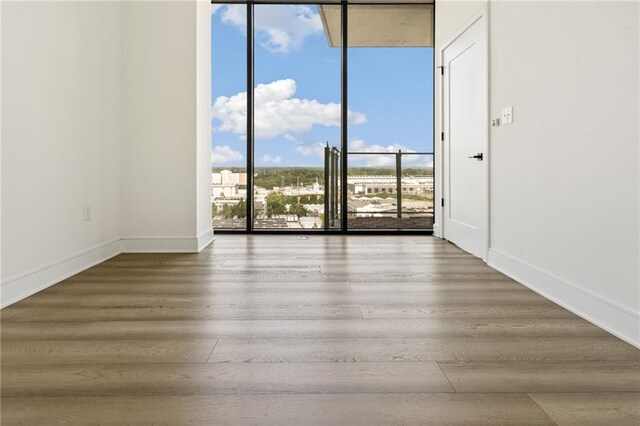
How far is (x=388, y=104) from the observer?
5.89 meters

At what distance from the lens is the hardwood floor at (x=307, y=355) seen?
1.40 meters

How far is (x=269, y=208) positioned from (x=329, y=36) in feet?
7.13

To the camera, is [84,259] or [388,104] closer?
[84,259]

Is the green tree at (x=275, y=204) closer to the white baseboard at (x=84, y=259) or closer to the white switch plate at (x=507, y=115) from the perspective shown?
the white baseboard at (x=84, y=259)

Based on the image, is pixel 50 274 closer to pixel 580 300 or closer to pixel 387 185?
pixel 580 300

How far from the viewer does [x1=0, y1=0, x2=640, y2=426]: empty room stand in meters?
1.59

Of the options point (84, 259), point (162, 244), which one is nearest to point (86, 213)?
point (84, 259)

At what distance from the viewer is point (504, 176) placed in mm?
3473

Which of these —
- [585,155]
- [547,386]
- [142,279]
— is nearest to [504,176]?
[585,155]

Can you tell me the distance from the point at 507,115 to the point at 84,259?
124 inches

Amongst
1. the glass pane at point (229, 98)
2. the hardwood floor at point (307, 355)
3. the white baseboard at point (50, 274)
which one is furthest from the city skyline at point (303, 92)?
the hardwood floor at point (307, 355)

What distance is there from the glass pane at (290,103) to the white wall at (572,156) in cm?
250

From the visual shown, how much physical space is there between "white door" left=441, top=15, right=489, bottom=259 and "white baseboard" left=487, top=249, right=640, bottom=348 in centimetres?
70

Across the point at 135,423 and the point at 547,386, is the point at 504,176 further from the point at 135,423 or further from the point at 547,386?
the point at 135,423
